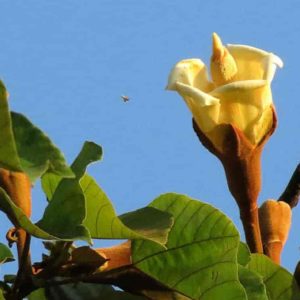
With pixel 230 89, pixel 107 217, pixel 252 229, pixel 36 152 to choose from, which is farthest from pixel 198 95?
pixel 36 152

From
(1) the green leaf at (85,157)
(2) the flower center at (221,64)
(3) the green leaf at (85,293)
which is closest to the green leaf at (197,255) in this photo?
(3) the green leaf at (85,293)

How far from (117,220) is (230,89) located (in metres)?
0.32

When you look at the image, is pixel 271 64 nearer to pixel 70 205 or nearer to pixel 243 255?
pixel 243 255

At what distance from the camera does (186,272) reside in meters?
1.06

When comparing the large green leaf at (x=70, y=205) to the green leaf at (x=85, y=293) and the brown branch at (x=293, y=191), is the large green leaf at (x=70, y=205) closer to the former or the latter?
the green leaf at (x=85, y=293)

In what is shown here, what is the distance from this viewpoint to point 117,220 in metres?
1.00

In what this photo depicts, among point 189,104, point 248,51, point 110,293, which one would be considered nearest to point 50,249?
point 110,293

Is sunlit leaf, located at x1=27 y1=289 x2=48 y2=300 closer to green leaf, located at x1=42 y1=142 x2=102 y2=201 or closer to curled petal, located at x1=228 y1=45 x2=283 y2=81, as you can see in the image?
green leaf, located at x1=42 y1=142 x2=102 y2=201

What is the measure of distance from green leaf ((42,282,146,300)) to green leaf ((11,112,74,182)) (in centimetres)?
23

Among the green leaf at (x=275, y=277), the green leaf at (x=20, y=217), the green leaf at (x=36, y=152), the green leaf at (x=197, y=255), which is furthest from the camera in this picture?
the green leaf at (x=275, y=277)

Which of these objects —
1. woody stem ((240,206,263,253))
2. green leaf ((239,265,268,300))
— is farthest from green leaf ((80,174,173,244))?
woody stem ((240,206,263,253))

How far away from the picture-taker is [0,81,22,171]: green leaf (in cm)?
82

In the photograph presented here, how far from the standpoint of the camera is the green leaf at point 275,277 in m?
1.16

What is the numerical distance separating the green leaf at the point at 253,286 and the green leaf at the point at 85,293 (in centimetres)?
11
